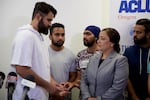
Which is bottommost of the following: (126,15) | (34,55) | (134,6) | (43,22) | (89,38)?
(34,55)

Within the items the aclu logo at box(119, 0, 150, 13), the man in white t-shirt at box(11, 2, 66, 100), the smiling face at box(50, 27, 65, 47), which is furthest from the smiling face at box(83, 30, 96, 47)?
the man in white t-shirt at box(11, 2, 66, 100)

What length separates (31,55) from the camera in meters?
2.25

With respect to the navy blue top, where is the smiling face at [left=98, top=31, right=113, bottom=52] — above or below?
above

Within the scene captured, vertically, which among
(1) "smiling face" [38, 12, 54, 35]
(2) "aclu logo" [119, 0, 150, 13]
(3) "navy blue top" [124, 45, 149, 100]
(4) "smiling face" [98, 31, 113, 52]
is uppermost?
(2) "aclu logo" [119, 0, 150, 13]

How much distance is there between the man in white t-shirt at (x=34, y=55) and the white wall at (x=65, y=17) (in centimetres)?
114

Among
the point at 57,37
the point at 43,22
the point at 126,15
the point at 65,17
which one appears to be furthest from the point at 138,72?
the point at 65,17

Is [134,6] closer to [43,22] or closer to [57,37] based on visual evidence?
[57,37]

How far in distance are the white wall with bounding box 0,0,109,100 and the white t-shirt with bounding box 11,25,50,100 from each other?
1.29m

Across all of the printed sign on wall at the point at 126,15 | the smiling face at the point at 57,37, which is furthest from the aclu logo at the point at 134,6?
the smiling face at the point at 57,37

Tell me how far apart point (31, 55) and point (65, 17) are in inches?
61.0

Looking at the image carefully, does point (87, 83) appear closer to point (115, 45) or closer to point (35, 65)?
point (115, 45)

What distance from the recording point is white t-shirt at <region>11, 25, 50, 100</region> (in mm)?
2211

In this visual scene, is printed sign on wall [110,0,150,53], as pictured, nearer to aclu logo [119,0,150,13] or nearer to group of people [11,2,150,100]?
aclu logo [119,0,150,13]

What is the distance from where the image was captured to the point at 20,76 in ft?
7.51
